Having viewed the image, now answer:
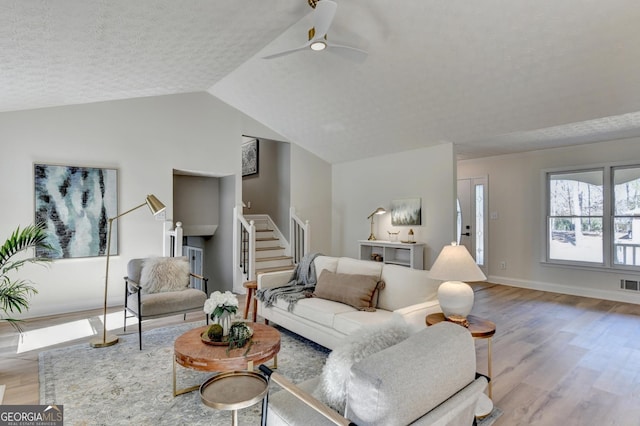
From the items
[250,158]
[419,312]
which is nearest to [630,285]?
[419,312]

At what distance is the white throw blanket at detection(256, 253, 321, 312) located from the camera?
357cm

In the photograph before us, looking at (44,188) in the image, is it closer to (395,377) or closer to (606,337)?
(395,377)

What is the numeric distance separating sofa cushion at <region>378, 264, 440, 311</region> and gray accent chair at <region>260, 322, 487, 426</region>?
1.47 meters

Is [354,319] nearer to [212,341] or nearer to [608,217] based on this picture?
[212,341]

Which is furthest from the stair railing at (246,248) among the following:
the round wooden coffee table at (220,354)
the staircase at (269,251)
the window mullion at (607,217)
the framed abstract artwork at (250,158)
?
the window mullion at (607,217)

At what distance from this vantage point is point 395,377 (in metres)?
1.16

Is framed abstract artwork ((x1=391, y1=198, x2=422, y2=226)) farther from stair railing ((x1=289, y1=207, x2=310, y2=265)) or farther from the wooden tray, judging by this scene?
the wooden tray

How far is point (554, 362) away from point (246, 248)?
4.70m

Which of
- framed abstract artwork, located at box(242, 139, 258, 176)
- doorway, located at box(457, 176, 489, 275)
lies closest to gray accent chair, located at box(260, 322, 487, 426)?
doorway, located at box(457, 176, 489, 275)

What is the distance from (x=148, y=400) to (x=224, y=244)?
4.40 m

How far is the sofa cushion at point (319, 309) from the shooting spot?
3.02 meters

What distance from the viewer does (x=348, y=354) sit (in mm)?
1415

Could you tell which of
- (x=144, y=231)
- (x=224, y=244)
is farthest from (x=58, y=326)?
(x=224, y=244)

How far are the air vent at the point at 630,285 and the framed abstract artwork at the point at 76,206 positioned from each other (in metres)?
7.73
